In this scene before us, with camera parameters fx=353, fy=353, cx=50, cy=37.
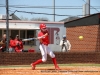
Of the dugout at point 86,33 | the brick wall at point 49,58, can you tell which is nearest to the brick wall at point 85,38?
the dugout at point 86,33

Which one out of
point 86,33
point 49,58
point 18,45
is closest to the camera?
point 49,58

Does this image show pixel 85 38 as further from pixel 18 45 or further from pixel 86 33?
pixel 18 45

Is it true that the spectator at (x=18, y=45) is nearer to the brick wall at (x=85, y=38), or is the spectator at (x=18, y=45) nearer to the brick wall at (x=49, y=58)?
the brick wall at (x=49, y=58)

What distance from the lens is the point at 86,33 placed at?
22797mm

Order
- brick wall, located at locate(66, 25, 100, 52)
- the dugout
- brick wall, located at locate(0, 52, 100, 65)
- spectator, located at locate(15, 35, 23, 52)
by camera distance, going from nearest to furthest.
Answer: brick wall, located at locate(0, 52, 100, 65)
spectator, located at locate(15, 35, 23, 52)
the dugout
brick wall, located at locate(66, 25, 100, 52)

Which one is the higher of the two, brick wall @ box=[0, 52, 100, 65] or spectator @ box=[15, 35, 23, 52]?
spectator @ box=[15, 35, 23, 52]

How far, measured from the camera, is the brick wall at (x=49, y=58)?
18.0 m

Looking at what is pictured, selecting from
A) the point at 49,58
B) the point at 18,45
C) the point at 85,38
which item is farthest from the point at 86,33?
the point at 18,45

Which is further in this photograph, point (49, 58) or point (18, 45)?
point (18, 45)

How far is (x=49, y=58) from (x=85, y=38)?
16.5 ft

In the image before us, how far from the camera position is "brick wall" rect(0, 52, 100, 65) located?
17969 millimetres

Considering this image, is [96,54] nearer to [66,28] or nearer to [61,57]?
[61,57]

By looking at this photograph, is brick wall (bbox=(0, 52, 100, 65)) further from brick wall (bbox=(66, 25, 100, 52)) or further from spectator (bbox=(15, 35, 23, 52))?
brick wall (bbox=(66, 25, 100, 52))

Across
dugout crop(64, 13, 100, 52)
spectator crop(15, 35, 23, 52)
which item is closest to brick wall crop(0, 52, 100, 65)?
spectator crop(15, 35, 23, 52)
